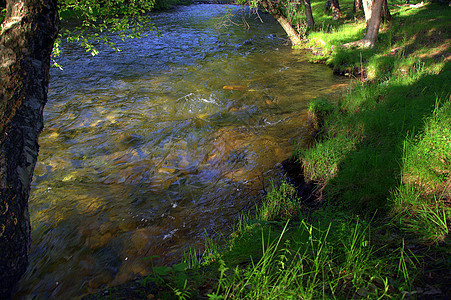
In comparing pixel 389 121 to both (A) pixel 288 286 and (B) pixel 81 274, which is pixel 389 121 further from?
(B) pixel 81 274

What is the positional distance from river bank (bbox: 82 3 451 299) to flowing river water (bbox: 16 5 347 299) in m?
0.91

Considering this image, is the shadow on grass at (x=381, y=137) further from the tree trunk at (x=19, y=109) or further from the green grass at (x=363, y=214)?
the tree trunk at (x=19, y=109)

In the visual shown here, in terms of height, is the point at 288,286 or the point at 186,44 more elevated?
the point at 186,44

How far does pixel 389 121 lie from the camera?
5.03 m

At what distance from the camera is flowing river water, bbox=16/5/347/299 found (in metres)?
4.12

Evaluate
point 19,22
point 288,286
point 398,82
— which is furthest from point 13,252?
point 398,82

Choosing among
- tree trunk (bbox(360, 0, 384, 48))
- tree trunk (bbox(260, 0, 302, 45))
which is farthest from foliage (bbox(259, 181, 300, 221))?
tree trunk (bbox(260, 0, 302, 45))

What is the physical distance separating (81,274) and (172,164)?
3100 mm

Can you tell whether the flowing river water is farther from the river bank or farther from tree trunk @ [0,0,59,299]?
the river bank

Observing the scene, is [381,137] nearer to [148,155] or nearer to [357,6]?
[148,155]

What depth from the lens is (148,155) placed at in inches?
267

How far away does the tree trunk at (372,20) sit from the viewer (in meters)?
11.6

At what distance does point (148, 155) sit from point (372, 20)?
11.3m

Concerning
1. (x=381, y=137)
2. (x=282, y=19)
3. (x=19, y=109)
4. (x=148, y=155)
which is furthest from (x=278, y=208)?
(x=282, y=19)
